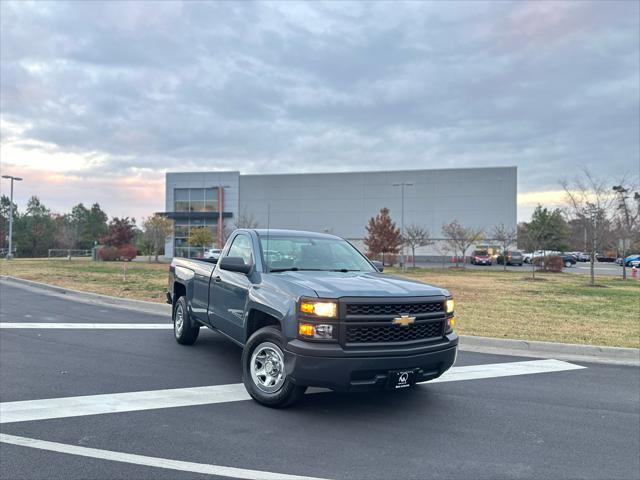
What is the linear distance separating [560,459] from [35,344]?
7.44m

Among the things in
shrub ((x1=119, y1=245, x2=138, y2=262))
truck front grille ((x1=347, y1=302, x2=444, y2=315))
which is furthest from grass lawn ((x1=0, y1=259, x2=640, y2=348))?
shrub ((x1=119, y1=245, x2=138, y2=262))

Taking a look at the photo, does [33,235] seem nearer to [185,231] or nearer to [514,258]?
[185,231]

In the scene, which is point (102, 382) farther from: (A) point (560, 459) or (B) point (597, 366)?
(B) point (597, 366)

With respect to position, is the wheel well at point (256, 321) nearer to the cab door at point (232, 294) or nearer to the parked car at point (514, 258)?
the cab door at point (232, 294)

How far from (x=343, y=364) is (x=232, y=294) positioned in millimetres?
2020

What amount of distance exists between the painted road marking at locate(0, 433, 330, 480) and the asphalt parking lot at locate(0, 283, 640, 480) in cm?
1

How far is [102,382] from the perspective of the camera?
546cm

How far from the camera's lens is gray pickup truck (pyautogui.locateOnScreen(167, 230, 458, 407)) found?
4145mm

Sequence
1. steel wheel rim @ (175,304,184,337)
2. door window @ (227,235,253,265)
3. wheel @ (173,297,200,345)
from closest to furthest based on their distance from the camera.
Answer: door window @ (227,235,253,265) < wheel @ (173,297,200,345) < steel wheel rim @ (175,304,184,337)

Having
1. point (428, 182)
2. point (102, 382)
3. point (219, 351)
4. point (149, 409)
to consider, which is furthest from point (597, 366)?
point (428, 182)

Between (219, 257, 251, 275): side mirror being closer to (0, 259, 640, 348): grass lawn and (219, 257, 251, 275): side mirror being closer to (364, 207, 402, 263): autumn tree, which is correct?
(0, 259, 640, 348): grass lawn

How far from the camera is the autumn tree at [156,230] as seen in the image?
40.9m

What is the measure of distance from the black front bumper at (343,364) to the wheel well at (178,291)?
385cm

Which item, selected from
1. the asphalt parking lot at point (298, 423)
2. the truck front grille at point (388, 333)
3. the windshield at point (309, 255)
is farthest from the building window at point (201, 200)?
the truck front grille at point (388, 333)
